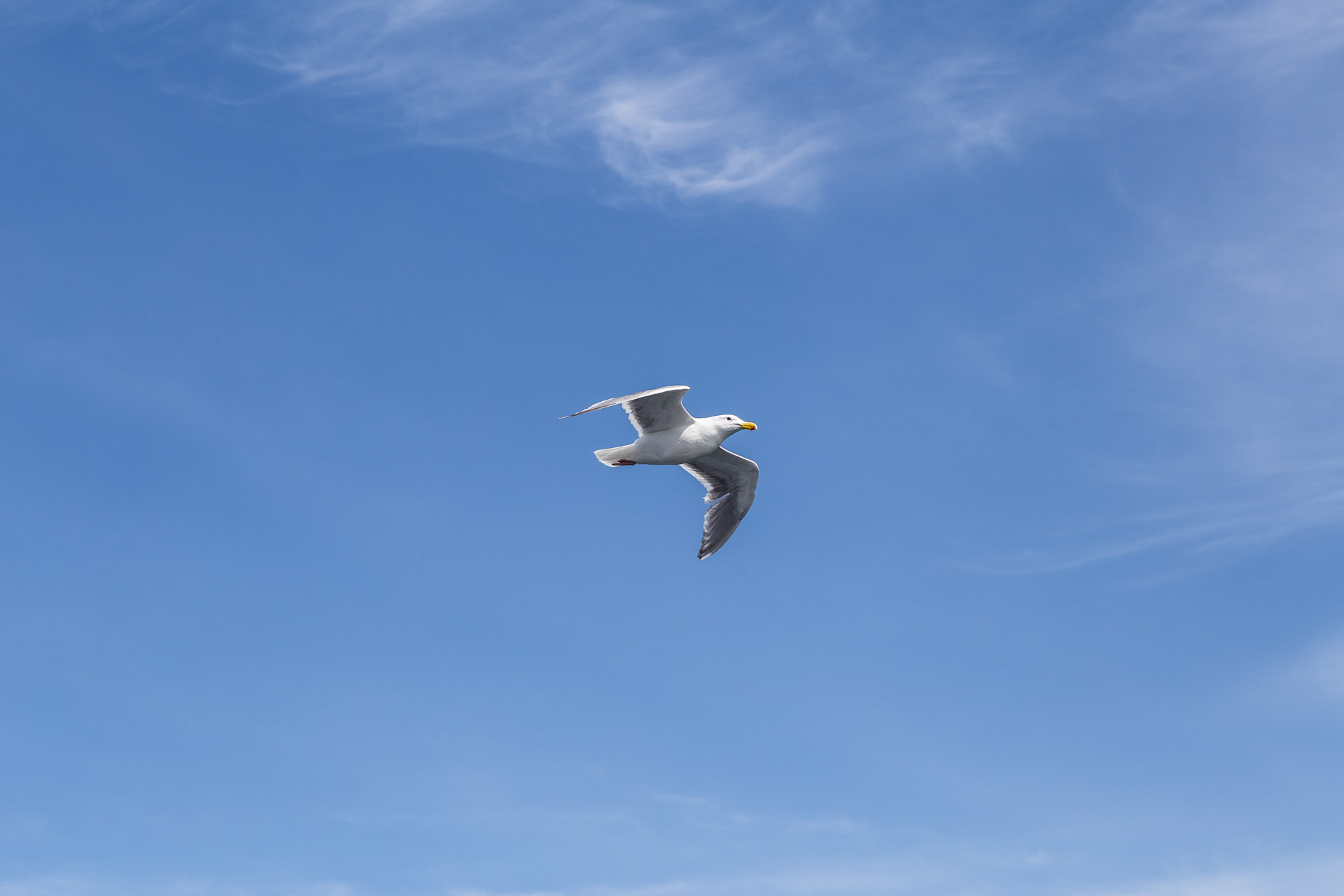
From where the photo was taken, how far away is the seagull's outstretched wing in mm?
30781

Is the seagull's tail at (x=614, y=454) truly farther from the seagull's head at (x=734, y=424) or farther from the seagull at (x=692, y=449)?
the seagull's head at (x=734, y=424)

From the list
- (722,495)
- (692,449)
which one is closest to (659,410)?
(692,449)

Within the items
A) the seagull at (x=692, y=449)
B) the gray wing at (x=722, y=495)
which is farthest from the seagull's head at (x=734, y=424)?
the gray wing at (x=722, y=495)

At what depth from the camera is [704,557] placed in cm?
3566

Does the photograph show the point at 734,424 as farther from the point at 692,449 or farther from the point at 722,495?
the point at 722,495

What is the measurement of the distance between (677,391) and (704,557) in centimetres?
676

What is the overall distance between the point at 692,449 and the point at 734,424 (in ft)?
4.40

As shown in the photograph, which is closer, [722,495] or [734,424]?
[734,424]

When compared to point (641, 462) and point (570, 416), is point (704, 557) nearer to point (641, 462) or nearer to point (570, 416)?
Result: point (641, 462)

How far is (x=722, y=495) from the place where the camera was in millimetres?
35969

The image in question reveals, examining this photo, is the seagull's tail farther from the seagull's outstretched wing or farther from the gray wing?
the gray wing

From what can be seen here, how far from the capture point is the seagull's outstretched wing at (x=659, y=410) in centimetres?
3078

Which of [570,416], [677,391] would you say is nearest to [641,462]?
[677,391]

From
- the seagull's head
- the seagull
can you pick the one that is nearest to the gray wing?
the seagull
